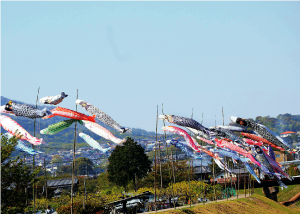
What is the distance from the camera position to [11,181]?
33.2 ft

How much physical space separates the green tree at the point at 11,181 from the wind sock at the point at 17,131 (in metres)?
0.42

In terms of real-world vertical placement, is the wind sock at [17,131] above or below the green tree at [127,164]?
above

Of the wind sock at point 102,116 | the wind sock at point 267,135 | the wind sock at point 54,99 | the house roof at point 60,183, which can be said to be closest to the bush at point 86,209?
the wind sock at point 102,116

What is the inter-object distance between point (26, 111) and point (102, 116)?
2.49 m

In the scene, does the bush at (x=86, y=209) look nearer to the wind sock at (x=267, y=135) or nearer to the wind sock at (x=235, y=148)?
the wind sock at (x=235, y=148)

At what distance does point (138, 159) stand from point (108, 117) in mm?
21316

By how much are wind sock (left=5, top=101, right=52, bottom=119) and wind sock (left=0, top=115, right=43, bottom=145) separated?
1.40ft

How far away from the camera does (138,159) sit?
3259 centimetres

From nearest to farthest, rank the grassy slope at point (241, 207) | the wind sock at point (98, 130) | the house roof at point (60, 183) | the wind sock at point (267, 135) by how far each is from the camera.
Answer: the wind sock at point (98, 130)
the wind sock at point (267, 135)
the grassy slope at point (241, 207)
the house roof at point (60, 183)

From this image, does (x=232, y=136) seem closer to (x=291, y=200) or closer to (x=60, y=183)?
(x=291, y=200)

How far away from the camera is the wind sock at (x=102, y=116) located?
11.4 metres

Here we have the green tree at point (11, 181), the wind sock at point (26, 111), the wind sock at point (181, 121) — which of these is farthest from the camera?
the wind sock at point (181, 121)

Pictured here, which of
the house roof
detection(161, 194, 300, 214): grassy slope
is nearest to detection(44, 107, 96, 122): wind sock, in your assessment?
detection(161, 194, 300, 214): grassy slope

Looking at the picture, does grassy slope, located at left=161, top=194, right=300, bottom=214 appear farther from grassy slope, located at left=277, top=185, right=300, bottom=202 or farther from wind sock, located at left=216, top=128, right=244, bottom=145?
grassy slope, located at left=277, top=185, right=300, bottom=202
